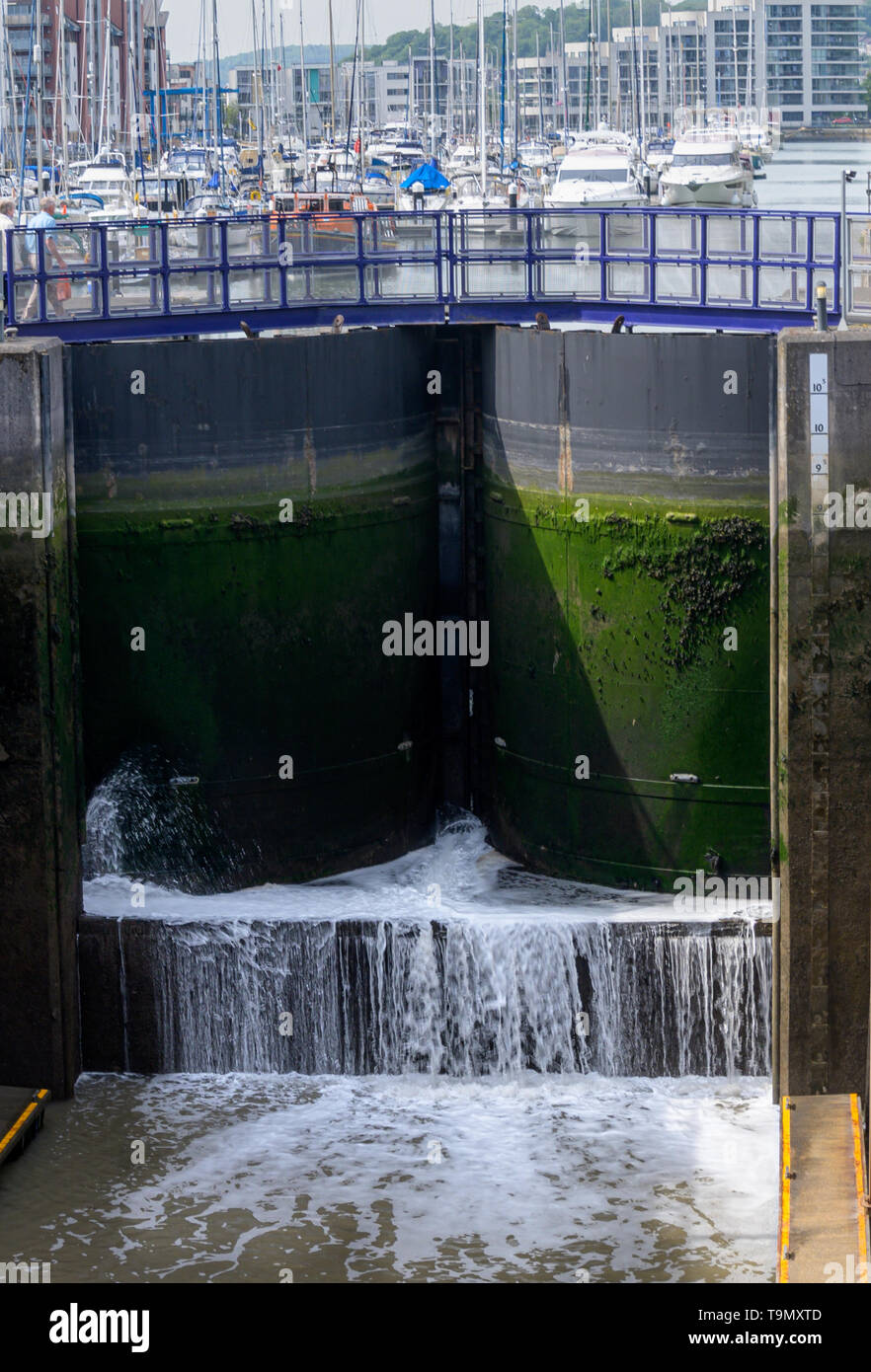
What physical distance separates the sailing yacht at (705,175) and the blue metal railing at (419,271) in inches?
1778

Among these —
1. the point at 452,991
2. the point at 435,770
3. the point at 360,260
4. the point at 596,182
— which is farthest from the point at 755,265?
the point at 596,182

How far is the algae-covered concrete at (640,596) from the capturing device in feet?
69.5

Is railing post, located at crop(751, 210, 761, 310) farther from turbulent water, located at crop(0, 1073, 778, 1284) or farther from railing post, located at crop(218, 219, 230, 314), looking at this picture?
turbulent water, located at crop(0, 1073, 778, 1284)

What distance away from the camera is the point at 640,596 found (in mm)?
21625

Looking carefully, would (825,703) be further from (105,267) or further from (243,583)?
(105,267)

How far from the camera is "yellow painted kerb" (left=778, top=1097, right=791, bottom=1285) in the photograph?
15.8 meters

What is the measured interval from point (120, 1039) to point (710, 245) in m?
12.3

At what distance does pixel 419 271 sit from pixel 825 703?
991 cm

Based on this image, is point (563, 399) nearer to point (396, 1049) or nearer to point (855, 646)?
point (855, 646)

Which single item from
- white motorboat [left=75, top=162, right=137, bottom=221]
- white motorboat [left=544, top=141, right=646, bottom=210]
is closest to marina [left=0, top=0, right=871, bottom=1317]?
white motorboat [left=544, top=141, right=646, bottom=210]

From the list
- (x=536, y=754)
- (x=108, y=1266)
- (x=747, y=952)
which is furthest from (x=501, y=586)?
(x=108, y=1266)

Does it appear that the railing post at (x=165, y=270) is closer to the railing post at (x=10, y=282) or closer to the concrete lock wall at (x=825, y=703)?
the railing post at (x=10, y=282)

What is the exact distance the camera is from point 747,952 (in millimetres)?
20328

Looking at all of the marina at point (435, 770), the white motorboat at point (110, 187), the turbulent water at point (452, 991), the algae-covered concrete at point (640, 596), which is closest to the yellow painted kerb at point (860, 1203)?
the marina at point (435, 770)
